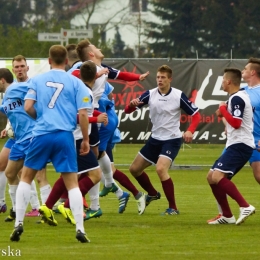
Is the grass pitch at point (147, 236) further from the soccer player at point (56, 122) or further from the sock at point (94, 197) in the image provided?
the soccer player at point (56, 122)

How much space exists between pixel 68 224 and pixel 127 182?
2221 mm

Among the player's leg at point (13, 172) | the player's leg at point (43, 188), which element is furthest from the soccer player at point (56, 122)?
the player's leg at point (43, 188)

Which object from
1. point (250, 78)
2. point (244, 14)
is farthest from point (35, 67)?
point (244, 14)

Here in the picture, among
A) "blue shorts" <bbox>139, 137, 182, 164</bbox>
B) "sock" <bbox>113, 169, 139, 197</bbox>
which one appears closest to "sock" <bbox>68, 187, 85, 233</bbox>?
"blue shorts" <bbox>139, 137, 182, 164</bbox>

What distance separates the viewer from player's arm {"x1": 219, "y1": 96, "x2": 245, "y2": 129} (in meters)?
11.7

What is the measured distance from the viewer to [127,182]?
552 inches

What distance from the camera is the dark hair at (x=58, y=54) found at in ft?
33.2

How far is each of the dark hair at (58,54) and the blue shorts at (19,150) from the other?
2.17m

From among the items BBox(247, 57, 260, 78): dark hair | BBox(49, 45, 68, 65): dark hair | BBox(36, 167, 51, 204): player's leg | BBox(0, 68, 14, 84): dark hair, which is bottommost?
BBox(36, 167, 51, 204): player's leg

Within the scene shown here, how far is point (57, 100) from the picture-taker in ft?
32.9

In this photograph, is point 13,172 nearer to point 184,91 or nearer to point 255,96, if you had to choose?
point 255,96

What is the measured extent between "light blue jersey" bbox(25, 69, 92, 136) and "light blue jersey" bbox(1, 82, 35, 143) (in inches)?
74.7

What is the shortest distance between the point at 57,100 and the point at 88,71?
1.41m

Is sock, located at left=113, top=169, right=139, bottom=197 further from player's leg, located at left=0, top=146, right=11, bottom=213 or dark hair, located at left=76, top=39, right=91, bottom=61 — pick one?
dark hair, located at left=76, top=39, right=91, bottom=61
